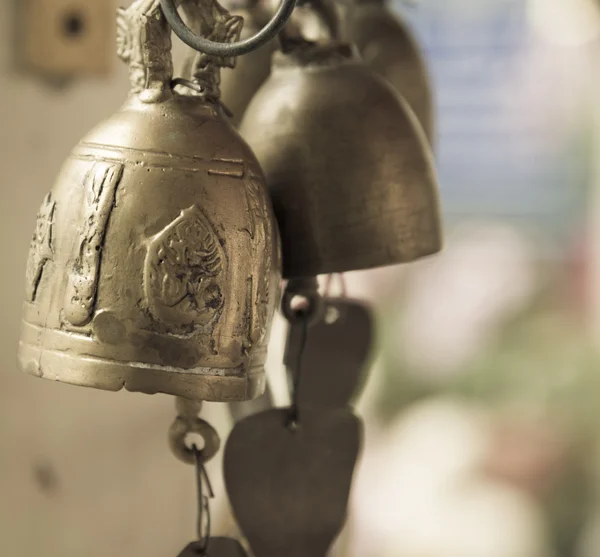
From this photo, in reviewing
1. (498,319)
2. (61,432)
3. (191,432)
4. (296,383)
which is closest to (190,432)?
(191,432)

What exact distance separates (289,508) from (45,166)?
453 millimetres

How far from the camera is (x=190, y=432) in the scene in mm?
714

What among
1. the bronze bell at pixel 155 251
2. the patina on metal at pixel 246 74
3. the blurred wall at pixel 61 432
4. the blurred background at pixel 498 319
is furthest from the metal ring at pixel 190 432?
the blurred background at pixel 498 319

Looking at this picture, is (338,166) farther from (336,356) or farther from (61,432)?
(61,432)

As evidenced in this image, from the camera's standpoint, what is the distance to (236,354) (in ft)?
1.95

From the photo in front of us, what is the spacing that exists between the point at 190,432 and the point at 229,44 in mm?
285

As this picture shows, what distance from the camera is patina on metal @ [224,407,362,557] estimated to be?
0.85 m

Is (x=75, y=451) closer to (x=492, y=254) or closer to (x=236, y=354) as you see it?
(x=236, y=354)

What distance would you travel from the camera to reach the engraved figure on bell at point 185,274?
1.85 feet

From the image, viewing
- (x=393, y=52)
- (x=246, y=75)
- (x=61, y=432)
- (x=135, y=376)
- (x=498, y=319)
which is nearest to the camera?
(x=135, y=376)

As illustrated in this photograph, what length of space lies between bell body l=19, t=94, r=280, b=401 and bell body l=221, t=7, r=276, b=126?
227mm

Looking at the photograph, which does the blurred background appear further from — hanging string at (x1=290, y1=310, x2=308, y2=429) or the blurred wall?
hanging string at (x1=290, y1=310, x2=308, y2=429)

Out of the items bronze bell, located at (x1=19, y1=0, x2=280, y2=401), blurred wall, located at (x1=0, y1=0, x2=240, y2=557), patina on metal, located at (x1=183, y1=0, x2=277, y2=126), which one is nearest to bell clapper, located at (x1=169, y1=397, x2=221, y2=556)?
bronze bell, located at (x1=19, y1=0, x2=280, y2=401)

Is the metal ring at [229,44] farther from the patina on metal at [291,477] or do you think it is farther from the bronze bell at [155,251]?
the patina on metal at [291,477]
